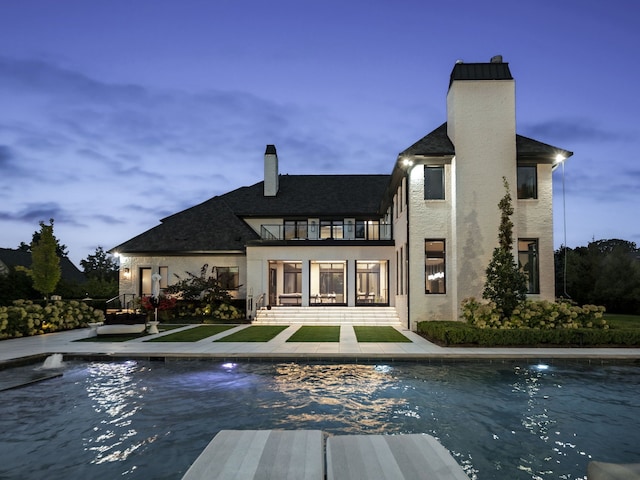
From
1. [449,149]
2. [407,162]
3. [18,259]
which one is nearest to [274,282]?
[407,162]

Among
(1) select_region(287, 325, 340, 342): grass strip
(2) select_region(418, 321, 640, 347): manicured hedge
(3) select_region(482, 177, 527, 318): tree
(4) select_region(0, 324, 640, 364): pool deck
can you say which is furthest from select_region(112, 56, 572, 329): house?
(4) select_region(0, 324, 640, 364): pool deck

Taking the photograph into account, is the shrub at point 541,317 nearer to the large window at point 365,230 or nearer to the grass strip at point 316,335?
the grass strip at point 316,335

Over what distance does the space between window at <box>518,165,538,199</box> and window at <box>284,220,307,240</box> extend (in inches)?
567

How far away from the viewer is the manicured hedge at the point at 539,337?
45.4 ft

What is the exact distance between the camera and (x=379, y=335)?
17.1 m

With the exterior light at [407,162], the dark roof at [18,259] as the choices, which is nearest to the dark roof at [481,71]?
the exterior light at [407,162]

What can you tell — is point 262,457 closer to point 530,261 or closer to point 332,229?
point 530,261

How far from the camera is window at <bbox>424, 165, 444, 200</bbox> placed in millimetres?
18797

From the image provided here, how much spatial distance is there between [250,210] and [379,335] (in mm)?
15770

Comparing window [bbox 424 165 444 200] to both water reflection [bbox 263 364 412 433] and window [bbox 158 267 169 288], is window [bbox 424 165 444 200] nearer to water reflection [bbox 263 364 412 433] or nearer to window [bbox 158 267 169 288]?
water reflection [bbox 263 364 412 433]

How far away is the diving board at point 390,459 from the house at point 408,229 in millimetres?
14130

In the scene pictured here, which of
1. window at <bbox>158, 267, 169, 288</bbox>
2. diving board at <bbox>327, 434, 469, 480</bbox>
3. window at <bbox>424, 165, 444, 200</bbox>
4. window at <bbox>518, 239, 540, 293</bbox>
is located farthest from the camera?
window at <bbox>158, 267, 169, 288</bbox>

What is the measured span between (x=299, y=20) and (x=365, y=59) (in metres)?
3.99

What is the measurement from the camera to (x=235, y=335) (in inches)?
680
